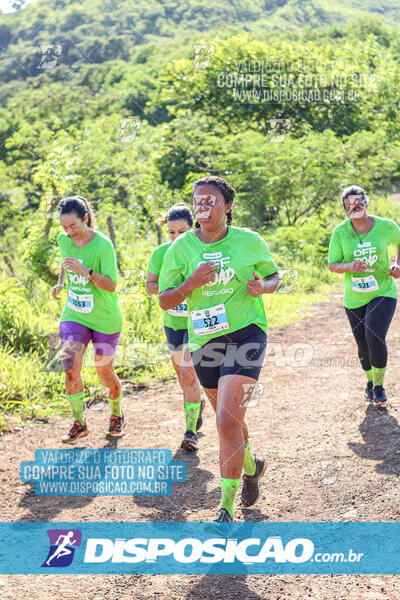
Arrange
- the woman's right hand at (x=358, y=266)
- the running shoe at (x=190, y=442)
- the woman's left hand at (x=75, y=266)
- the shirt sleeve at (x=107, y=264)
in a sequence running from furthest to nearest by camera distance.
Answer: the woman's right hand at (x=358, y=266), the running shoe at (x=190, y=442), the shirt sleeve at (x=107, y=264), the woman's left hand at (x=75, y=266)

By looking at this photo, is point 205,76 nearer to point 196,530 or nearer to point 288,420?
point 288,420

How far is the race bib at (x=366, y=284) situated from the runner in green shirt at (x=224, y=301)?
6.71ft

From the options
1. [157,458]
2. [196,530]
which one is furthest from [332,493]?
[157,458]

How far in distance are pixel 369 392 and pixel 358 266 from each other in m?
1.24

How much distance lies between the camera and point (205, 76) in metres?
19.6

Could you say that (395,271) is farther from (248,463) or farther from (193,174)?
(193,174)

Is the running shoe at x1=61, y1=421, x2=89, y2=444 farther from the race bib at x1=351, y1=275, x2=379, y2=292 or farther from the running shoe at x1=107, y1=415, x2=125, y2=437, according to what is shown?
the race bib at x1=351, y1=275, x2=379, y2=292

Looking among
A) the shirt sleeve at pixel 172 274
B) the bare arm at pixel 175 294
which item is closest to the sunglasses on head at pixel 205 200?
the shirt sleeve at pixel 172 274

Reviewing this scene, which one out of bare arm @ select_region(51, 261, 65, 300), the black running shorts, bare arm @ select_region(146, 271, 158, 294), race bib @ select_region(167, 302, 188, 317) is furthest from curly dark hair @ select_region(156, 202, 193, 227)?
the black running shorts

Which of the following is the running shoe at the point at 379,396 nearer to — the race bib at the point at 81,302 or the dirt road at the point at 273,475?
the dirt road at the point at 273,475

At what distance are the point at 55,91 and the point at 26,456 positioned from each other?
34190 millimetres

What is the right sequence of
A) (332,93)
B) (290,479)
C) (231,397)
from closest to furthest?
(231,397)
(290,479)
(332,93)

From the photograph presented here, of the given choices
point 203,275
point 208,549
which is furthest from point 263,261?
point 208,549

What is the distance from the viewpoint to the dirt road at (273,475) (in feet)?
10.8
